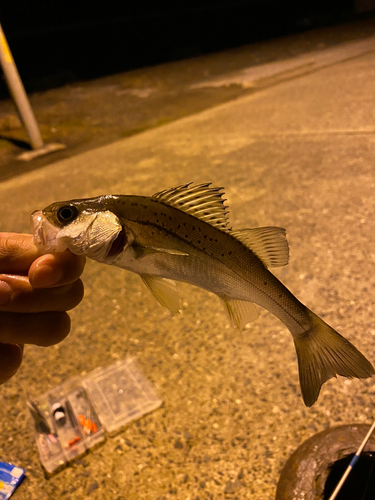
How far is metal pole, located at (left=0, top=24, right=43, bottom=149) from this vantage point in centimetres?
512

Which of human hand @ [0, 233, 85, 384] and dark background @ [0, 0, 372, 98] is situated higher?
dark background @ [0, 0, 372, 98]

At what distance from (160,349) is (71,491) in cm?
83

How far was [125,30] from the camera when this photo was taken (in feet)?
55.0

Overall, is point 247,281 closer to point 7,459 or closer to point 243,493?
point 243,493

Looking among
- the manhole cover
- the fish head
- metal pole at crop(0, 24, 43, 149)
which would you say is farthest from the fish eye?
metal pole at crop(0, 24, 43, 149)

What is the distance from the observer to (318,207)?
319 centimetres

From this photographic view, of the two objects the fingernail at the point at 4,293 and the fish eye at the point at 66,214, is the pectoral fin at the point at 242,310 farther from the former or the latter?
the fingernail at the point at 4,293

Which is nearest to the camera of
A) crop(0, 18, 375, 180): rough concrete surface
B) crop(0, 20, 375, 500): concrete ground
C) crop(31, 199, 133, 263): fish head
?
crop(31, 199, 133, 263): fish head

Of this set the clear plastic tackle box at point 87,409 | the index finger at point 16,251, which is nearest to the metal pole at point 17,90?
the clear plastic tackle box at point 87,409

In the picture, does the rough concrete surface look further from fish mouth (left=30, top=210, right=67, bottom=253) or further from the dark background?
fish mouth (left=30, top=210, right=67, bottom=253)

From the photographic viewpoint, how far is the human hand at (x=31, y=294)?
1047mm

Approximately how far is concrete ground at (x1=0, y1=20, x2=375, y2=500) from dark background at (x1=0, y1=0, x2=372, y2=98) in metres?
9.85

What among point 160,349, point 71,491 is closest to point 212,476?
point 71,491

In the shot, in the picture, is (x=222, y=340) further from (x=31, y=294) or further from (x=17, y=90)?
(x=17, y=90)
